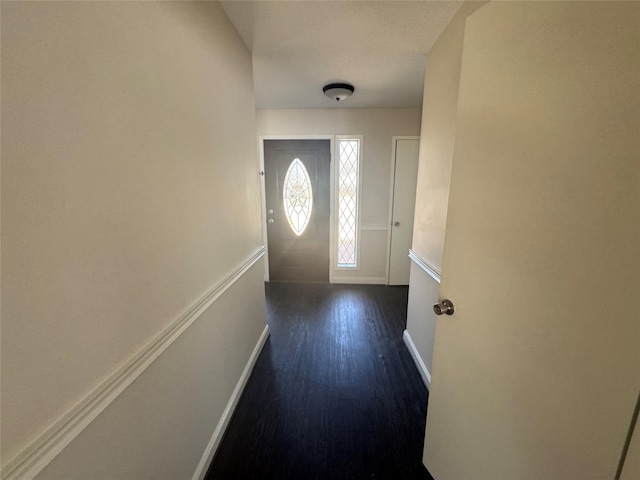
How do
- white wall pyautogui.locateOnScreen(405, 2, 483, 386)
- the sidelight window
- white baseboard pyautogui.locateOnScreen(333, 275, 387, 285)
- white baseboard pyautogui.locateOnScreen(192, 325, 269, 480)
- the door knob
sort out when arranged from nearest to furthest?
the door knob, white baseboard pyautogui.locateOnScreen(192, 325, 269, 480), white wall pyautogui.locateOnScreen(405, 2, 483, 386), the sidelight window, white baseboard pyautogui.locateOnScreen(333, 275, 387, 285)

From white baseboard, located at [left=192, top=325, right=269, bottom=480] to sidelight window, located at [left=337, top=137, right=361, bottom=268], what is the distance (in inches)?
73.8

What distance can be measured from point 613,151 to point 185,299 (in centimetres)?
133

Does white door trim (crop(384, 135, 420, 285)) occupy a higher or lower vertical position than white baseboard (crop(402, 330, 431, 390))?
higher

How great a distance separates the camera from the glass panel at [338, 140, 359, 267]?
3.33 metres

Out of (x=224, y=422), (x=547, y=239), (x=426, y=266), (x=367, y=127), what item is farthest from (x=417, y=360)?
(x=367, y=127)

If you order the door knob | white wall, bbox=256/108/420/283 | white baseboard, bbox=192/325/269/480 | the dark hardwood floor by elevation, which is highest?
white wall, bbox=256/108/420/283

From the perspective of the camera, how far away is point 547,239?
2.25ft

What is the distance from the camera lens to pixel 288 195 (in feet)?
11.2

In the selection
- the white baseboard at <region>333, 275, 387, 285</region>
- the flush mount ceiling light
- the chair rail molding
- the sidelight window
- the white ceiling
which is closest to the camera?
the white ceiling

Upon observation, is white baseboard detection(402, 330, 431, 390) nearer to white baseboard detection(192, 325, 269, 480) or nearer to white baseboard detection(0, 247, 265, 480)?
white baseboard detection(192, 325, 269, 480)

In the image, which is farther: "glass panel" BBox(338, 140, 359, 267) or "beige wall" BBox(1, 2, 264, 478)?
"glass panel" BBox(338, 140, 359, 267)

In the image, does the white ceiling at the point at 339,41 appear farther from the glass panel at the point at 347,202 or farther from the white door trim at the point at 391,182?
the glass panel at the point at 347,202

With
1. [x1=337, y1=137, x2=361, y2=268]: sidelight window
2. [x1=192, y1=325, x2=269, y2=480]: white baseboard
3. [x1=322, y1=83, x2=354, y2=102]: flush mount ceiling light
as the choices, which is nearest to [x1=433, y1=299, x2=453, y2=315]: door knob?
[x1=192, y1=325, x2=269, y2=480]: white baseboard

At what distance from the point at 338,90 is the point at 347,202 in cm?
139
